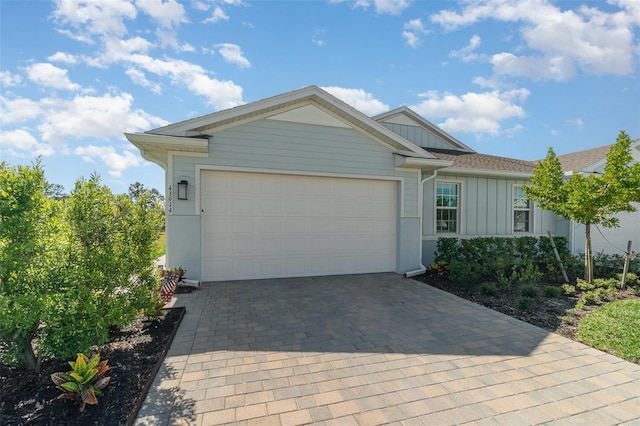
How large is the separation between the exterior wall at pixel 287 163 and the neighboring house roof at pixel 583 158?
7.25m

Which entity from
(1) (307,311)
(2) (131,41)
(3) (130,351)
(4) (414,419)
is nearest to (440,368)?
(4) (414,419)

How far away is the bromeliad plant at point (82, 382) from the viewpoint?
2217 millimetres

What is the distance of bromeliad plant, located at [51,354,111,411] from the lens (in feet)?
7.27

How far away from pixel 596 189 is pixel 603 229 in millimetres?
5996

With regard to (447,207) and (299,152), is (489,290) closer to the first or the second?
(447,207)

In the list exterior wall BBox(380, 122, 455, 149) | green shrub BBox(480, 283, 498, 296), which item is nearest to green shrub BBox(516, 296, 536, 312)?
green shrub BBox(480, 283, 498, 296)

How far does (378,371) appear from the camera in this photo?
113 inches

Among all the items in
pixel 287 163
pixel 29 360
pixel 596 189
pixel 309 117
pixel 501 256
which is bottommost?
pixel 29 360

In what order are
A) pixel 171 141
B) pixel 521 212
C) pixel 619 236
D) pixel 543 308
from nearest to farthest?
pixel 543 308
pixel 171 141
pixel 521 212
pixel 619 236

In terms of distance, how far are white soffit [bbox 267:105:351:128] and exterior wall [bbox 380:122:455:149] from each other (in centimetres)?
431

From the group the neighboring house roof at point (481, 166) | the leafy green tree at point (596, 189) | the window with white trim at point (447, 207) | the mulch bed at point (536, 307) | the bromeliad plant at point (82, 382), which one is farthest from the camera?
the window with white trim at point (447, 207)

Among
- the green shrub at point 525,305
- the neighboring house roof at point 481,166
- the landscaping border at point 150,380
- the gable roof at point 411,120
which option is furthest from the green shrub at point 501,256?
the landscaping border at point 150,380

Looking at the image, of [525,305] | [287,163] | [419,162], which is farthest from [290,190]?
[525,305]

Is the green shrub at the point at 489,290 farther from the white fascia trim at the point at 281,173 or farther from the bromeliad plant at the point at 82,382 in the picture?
the bromeliad plant at the point at 82,382
